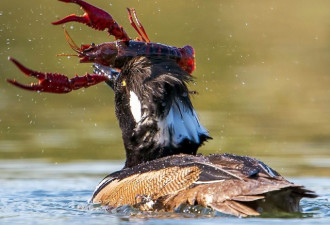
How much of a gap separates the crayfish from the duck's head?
0.09 m

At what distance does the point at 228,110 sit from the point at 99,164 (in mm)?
3152

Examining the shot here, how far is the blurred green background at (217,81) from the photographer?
40.4 feet

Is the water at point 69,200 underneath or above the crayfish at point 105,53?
underneath

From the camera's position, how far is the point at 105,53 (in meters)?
9.31

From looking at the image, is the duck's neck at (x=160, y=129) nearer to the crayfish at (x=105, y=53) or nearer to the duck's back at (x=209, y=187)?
the crayfish at (x=105, y=53)

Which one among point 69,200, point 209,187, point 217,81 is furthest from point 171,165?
point 217,81

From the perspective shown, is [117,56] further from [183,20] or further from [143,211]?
[183,20]

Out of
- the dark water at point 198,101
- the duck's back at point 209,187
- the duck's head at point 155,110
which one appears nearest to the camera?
the duck's back at point 209,187

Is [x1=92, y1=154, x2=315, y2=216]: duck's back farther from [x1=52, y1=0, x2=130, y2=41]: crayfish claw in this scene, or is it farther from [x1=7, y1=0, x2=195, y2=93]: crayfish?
[x1=52, y1=0, x2=130, y2=41]: crayfish claw

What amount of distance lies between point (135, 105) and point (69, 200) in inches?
50.7

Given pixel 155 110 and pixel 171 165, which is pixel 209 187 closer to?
pixel 171 165

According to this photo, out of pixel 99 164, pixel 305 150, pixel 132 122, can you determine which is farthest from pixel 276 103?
pixel 132 122

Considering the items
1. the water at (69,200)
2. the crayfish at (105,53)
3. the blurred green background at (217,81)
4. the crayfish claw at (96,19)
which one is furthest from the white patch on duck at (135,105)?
the blurred green background at (217,81)

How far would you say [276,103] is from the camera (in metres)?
14.7
